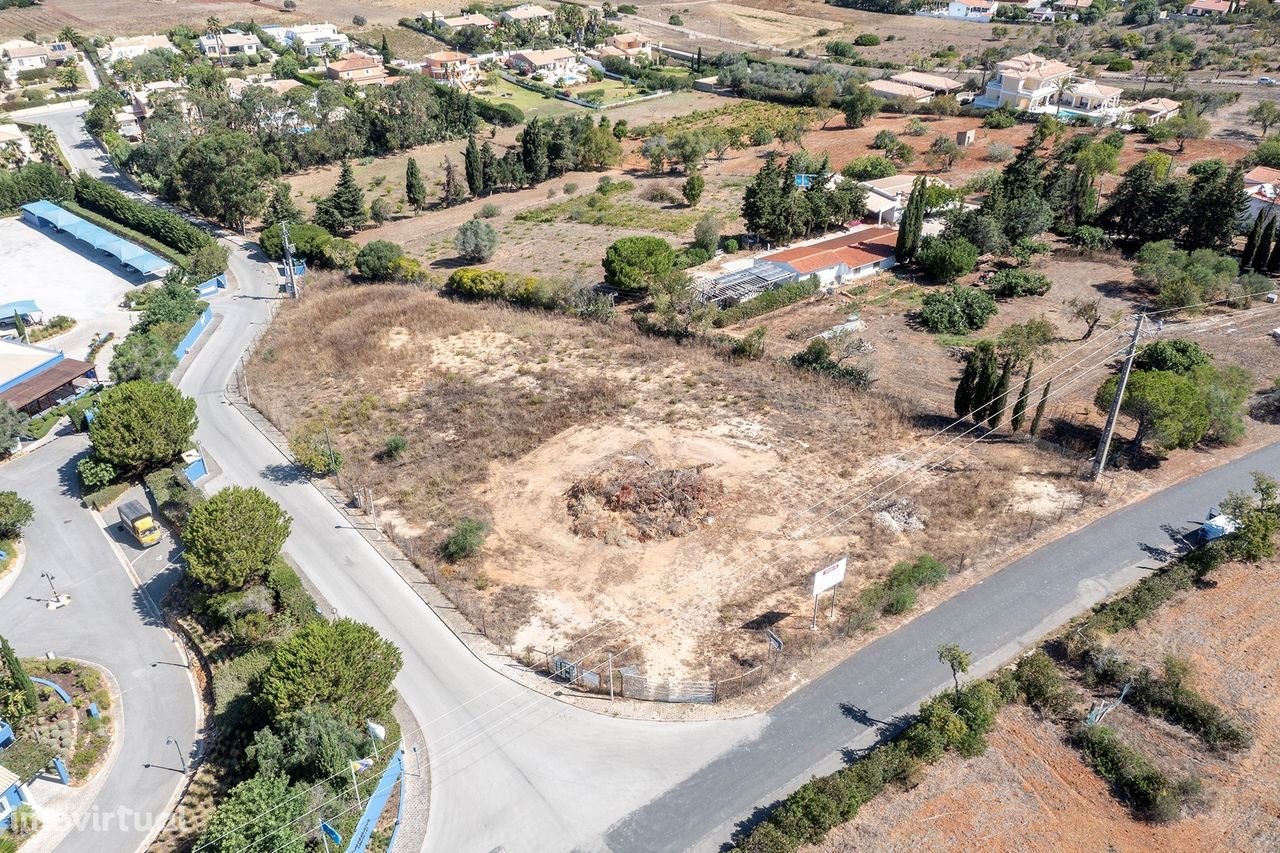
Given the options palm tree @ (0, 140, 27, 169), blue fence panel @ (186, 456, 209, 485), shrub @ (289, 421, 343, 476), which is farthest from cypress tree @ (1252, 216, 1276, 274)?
palm tree @ (0, 140, 27, 169)

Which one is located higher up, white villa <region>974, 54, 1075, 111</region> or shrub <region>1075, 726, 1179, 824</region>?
white villa <region>974, 54, 1075, 111</region>

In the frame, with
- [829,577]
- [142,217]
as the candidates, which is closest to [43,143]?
[142,217]

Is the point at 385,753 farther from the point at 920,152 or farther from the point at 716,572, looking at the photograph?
the point at 920,152

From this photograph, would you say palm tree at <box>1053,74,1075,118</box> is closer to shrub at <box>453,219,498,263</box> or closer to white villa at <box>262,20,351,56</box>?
shrub at <box>453,219,498,263</box>

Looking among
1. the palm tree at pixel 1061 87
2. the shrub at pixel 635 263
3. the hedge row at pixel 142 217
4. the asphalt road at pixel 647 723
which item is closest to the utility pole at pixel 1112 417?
the asphalt road at pixel 647 723

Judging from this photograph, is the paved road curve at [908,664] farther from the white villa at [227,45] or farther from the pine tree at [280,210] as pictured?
the white villa at [227,45]

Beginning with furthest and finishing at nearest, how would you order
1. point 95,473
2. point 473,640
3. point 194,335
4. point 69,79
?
point 69,79 → point 194,335 → point 95,473 → point 473,640

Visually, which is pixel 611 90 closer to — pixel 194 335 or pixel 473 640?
pixel 194 335
